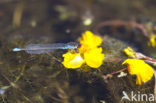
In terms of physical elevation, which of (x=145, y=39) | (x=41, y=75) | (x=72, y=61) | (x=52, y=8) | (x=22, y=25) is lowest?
(x=41, y=75)

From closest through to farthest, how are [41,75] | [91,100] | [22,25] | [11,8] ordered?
[91,100], [41,75], [22,25], [11,8]

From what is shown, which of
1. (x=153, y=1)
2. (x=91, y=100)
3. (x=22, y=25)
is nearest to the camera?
(x=91, y=100)

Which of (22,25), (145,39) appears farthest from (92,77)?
(22,25)

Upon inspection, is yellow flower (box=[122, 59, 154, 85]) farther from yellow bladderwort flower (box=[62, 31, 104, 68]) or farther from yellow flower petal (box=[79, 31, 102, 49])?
yellow flower petal (box=[79, 31, 102, 49])

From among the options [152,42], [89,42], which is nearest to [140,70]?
[89,42]

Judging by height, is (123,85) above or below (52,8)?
below

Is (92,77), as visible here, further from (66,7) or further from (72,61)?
(66,7)

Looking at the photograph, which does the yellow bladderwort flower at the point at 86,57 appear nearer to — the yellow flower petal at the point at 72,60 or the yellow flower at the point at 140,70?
the yellow flower petal at the point at 72,60

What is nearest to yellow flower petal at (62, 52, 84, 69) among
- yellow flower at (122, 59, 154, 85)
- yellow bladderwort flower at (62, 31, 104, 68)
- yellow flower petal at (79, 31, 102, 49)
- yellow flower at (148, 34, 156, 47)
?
yellow bladderwort flower at (62, 31, 104, 68)
